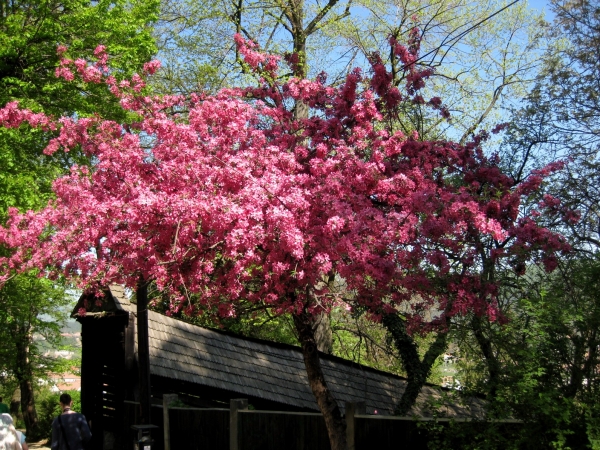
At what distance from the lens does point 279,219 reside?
7.57 m

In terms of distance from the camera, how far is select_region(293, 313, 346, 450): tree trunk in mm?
8898

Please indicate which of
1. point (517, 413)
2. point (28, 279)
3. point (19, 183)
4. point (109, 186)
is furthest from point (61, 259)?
point (28, 279)

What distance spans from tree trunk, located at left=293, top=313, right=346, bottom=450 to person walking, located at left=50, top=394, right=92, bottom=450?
3.32 meters

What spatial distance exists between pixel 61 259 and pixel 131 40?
1183 centimetres

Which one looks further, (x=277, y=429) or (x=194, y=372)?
(x=194, y=372)

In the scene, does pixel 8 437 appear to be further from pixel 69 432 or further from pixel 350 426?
pixel 350 426

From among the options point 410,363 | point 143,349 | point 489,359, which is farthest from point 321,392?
point 410,363

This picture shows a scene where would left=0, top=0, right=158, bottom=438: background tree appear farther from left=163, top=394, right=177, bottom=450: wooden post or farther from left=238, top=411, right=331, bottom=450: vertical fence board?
left=238, top=411, right=331, bottom=450: vertical fence board

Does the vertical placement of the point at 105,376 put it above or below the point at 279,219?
below

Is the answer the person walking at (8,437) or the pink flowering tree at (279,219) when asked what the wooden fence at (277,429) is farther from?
the person walking at (8,437)

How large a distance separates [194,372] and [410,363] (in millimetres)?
4125

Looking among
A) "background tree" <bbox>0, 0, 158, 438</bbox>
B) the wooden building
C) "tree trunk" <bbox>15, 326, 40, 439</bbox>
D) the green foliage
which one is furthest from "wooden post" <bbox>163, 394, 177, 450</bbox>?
the green foliage

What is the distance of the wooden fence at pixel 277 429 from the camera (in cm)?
777

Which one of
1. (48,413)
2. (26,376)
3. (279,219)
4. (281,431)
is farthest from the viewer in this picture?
(48,413)
